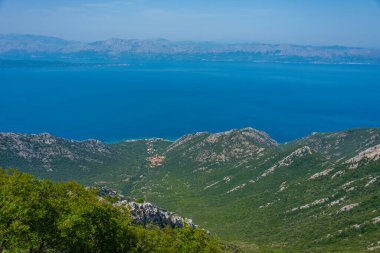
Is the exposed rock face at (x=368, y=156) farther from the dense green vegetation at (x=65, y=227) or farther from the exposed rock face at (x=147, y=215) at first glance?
the dense green vegetation at (x=65, y=227)

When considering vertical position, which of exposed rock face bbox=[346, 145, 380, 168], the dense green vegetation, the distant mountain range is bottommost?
the distant mountain range

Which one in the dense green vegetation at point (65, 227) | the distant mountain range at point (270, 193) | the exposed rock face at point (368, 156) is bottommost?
the distant mountain range at point (270, 193)

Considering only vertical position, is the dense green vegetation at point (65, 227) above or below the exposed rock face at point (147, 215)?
above

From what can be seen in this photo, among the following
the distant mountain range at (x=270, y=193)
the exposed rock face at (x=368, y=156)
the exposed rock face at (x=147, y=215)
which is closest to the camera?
the exposed rock face at (x=147, y=215)

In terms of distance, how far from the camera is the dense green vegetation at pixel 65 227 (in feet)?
107

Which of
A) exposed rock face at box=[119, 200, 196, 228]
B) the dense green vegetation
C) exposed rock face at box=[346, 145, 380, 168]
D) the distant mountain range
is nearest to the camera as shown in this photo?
the dense green vegetation

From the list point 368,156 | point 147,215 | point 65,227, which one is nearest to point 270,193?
point 368,156

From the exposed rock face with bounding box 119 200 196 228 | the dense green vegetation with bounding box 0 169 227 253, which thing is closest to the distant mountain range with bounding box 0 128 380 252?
the exposed rock face with bounding box 119 200 196 228

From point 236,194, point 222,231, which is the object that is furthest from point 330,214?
point 236,194

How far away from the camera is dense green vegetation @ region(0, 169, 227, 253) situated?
32.6 m

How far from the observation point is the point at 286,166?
558ft

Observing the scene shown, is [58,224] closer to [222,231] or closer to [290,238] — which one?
[290,238]

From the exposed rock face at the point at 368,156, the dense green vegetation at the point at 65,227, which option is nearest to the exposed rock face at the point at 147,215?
the dense green vegetation at the point at 65,227

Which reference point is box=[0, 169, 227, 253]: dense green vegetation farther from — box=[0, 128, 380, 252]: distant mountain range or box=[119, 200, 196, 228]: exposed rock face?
box=[0, 128, 380, 252]: distant mountain range
